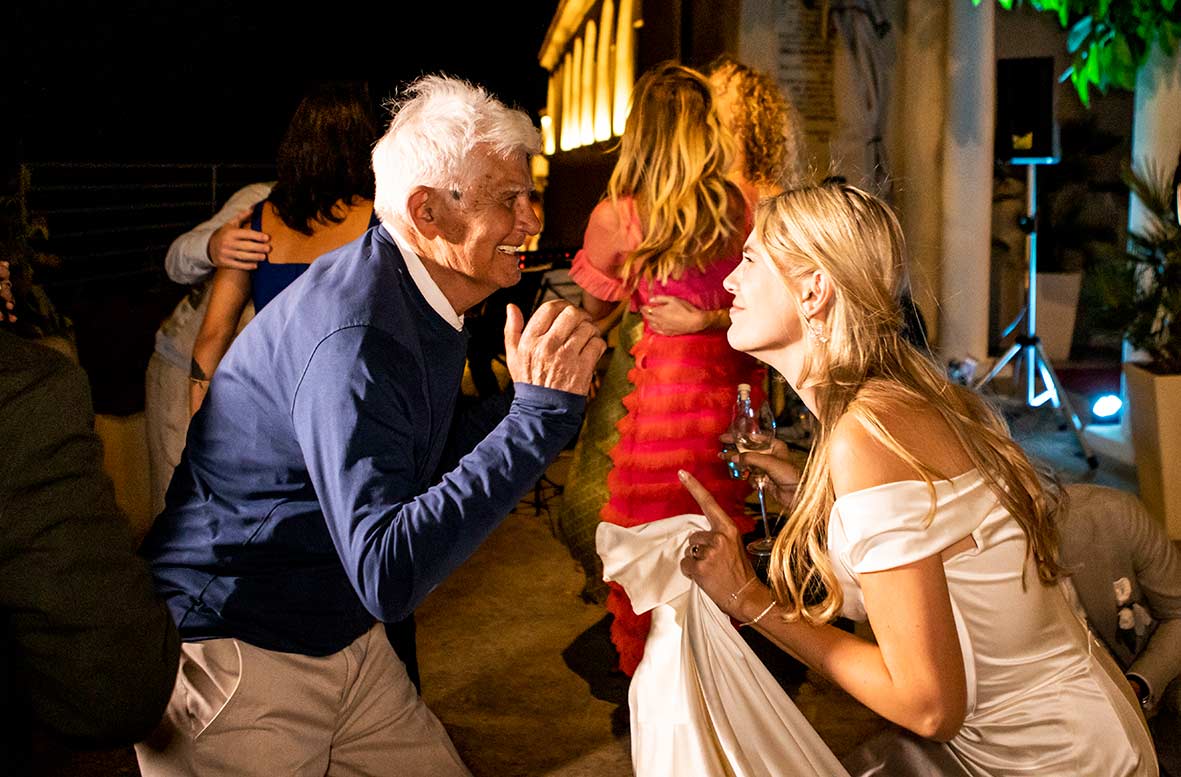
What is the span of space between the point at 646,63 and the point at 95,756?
339 inches

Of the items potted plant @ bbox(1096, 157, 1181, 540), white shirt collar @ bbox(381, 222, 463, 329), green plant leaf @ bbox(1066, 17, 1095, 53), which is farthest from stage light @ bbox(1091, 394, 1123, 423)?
white shirt collar @ bbox(381, 222, 463, 329)

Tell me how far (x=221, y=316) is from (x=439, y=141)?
139 centimetres

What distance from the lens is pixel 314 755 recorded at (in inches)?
76.2

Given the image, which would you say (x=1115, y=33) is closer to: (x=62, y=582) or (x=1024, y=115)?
Result: (x=1024, y=115)

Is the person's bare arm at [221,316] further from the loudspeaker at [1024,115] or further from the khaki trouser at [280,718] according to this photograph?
the loudspeaker at [1024,115]

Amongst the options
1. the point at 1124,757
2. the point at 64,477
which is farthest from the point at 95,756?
the point at 1124,757

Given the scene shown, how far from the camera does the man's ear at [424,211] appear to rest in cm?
195

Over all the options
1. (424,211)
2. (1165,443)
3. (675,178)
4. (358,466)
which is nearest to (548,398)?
(358,466)

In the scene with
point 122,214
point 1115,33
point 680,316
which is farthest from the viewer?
point 122,214

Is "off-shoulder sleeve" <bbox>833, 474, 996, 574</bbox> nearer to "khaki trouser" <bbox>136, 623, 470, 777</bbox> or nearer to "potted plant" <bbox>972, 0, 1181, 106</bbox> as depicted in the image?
"khaki trouser" <bbox>136, 623, 470, 777</bbox>

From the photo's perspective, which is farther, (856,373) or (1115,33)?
(1115,33)

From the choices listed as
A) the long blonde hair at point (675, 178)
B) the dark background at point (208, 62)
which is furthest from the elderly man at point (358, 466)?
the dark background at point (208, 62)

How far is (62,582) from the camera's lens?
52.7 inches

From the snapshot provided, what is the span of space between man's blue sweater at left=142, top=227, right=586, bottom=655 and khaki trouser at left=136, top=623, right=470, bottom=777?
4 centimetres
